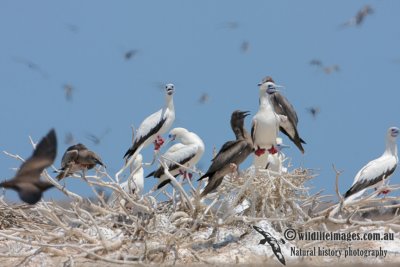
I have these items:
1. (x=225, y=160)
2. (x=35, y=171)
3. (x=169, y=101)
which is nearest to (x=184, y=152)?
(x=169, y=101)

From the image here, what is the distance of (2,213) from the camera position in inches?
540

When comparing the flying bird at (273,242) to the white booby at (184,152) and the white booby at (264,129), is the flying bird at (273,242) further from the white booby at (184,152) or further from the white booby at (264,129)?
the white booby at (184,152)

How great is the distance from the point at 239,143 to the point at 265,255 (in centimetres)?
178

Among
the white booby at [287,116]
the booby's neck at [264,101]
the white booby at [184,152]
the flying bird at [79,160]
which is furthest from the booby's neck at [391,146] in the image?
the flying bird at [79,160]

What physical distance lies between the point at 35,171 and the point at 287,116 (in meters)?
7.40

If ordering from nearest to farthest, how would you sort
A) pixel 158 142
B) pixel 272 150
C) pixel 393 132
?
pixel 272 150 → pixel 393 132 → pixel 158 142

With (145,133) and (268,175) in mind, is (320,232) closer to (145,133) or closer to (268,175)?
(268,175)

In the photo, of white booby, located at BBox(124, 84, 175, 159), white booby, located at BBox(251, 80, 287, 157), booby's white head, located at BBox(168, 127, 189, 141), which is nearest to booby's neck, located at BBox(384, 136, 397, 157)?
white booby, located at BBox(251, 80, 287, 157)

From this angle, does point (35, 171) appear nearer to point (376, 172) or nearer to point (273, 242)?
point (273, 242)

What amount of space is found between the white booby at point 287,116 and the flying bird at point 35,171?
22.2ft

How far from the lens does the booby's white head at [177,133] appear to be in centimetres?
1550

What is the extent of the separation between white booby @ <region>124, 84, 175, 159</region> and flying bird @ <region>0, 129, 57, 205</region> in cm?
741

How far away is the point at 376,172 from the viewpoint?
13.7 m

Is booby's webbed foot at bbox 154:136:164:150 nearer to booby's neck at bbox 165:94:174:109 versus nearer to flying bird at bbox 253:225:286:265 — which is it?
booby's neck at bbox 165:94:174:109
